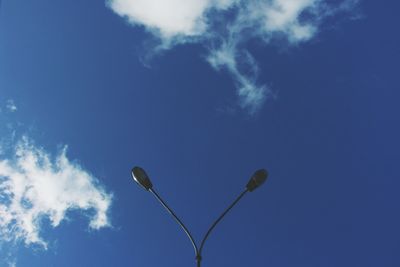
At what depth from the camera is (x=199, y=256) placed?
840 cm

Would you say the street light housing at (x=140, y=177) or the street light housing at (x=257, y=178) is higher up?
the street light housing at (x=140, y=177)

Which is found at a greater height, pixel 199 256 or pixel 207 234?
pixel 207 234

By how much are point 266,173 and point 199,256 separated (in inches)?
97.2

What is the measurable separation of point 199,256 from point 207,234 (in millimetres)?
973

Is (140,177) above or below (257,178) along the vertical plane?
above

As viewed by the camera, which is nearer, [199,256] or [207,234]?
[199,256]

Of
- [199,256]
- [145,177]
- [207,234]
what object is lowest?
[199,256]

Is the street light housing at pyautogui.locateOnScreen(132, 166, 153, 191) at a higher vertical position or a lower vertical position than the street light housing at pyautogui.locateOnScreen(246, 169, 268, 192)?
higher

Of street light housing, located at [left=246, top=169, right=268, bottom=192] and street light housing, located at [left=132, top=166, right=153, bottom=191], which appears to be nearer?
street light housing, located at [left=132, top=166, right=153, bottom=191]

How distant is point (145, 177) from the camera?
9.34m

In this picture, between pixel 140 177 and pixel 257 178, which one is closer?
pixel 140 177

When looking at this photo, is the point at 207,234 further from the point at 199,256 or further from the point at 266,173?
the point at 266,173

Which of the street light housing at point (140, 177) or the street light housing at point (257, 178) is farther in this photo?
the street light housing at point (257, 178)

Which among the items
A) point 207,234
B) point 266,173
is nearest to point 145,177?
point 207,234
